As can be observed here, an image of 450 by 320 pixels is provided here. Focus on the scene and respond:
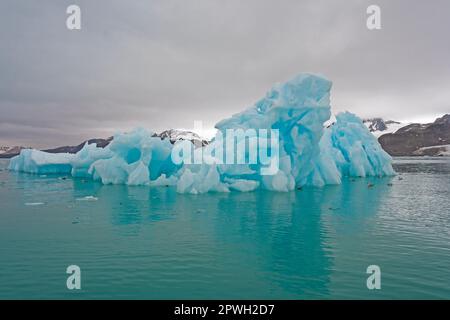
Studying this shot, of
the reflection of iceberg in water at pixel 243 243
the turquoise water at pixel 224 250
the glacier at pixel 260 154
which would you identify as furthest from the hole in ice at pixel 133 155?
the turquoise water at pixel 224 250

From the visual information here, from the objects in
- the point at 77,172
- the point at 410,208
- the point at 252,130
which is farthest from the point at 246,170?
the point at 77,172

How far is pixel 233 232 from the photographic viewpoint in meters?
17.1

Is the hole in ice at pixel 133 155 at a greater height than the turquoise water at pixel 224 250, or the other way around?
the hole in ice at pixel 133 155

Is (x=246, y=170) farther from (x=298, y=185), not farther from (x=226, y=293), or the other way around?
(x=226, y=293)

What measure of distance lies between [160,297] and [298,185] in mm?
31781

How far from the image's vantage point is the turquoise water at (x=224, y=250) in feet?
32.5

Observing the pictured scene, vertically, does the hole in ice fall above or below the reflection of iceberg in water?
above

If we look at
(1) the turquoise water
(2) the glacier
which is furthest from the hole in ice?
(1) the turquoise water

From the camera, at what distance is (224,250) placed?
1372 centimetres

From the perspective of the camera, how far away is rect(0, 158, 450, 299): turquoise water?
9.91 m

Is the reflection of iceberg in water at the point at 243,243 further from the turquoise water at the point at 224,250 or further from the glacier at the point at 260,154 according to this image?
the glacier at the point at 260,154

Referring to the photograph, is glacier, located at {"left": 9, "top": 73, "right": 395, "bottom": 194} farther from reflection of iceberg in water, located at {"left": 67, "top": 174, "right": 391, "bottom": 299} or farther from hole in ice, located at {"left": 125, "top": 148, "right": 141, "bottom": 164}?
reflection of iceberg in water, located at {"left": 67, "top": 174, "right": 391, "bottom": 299}
